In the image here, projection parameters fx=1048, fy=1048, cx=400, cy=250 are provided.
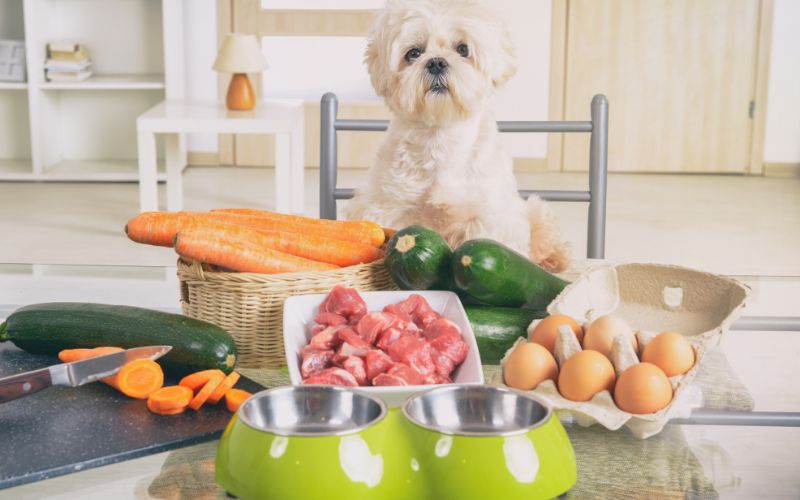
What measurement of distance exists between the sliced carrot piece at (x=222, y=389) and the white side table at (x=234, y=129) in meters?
3.41

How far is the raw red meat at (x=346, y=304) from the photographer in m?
1.10

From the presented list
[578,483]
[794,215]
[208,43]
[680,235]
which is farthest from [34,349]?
[208,43]

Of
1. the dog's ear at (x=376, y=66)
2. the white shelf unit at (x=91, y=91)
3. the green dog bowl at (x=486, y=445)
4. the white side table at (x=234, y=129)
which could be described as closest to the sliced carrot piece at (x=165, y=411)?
the green dog bowl at (x=486, y=445)

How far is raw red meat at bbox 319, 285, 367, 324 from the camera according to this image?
1103 mm

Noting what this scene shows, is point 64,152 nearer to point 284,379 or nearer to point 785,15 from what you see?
point 785,15

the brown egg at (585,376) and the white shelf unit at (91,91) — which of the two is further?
the white shelf unit at (91,91)

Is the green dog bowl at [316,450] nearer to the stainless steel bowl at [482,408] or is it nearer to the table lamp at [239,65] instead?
the stainless steel bowl at [482,408]

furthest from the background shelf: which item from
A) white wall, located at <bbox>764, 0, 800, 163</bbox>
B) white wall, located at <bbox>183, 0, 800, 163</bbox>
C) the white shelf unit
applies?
white wall, located at <bbox>764, 0, 800, 163</bbox>

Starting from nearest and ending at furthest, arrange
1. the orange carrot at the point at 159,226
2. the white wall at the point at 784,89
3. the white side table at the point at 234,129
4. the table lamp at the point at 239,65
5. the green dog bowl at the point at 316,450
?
the green dog bowl at the point at 316,450 < the orange carrot at the point at 159,226 < the white side table at the point at 234,129 < the table lamp at the point at 239,65 < the white wall at the point at 784,89

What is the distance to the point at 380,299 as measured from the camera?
1181mm

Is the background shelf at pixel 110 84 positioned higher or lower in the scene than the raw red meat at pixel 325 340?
higher

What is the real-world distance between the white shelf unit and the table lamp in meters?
1.11

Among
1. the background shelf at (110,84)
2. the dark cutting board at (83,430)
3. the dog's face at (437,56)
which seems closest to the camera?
the dark cutting board at (83,430)

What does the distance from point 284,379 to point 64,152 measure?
18.4ft
